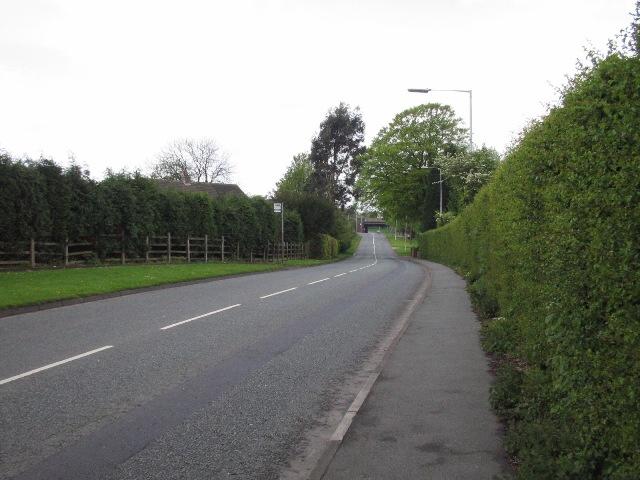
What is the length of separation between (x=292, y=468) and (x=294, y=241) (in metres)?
52.4

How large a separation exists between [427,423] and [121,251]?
2722 cm

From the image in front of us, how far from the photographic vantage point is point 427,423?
5.27 metres

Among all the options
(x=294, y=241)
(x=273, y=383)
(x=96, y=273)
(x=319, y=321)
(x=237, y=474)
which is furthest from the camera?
(x=294, y=241)

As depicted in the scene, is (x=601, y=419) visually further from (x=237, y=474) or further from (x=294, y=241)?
(x=294, y=241)

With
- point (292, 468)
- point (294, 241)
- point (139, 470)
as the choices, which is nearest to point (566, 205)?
point (292, 468)

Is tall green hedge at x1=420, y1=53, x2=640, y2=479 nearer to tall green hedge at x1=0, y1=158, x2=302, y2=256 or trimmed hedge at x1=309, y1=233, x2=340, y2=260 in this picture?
tall green hedge at x1=0, y1=158, x2=302, y2=256

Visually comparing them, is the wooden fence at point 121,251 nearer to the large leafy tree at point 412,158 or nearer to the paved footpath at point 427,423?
the paved footpath at point 427,423

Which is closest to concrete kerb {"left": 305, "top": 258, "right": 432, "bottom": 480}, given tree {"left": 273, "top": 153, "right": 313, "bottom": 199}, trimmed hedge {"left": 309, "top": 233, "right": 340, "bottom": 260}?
trimmed hedge {"left": 309, "top": 233, "right": 340, "bottom": 260}

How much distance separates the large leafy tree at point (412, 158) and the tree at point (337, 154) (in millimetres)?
11001

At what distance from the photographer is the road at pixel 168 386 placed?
4.50 metres

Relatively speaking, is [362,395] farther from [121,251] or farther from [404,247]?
Answer: [404,247]

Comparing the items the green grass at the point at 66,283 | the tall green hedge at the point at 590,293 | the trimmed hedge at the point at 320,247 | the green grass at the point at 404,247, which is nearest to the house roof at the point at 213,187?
the trimmed hedge at the point at 320,247

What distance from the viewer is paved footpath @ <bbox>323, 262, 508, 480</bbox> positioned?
4.24 m

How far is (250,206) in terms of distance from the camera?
4403 centimetres
